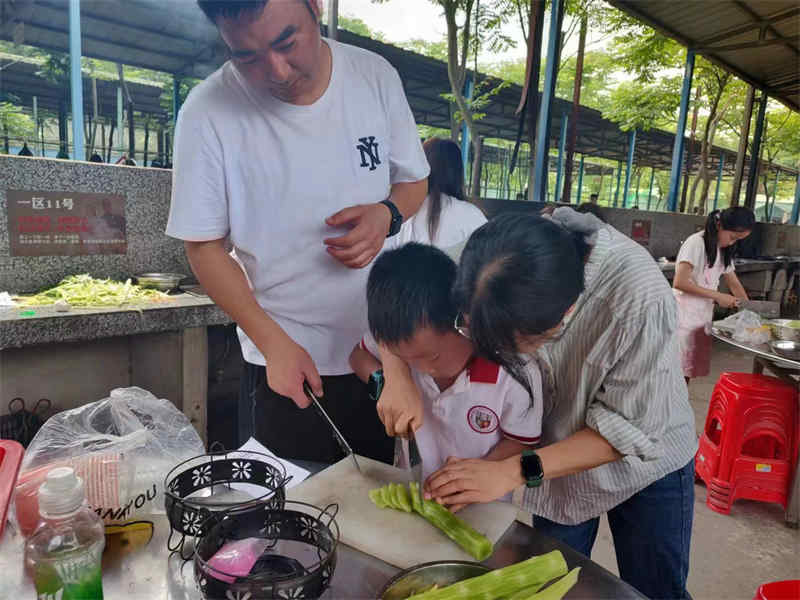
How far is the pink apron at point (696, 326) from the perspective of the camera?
4.14m

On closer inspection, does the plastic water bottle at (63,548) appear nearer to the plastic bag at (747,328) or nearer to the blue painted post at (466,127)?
the plastic bag at (747,328)

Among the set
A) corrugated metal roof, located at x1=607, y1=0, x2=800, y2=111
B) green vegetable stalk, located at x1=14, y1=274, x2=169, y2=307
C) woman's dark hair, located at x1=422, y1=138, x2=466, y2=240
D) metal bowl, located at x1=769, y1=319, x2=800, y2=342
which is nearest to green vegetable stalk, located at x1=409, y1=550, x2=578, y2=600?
woman's dark hair, located at x1=422, y1=138, x2=466, y2=240

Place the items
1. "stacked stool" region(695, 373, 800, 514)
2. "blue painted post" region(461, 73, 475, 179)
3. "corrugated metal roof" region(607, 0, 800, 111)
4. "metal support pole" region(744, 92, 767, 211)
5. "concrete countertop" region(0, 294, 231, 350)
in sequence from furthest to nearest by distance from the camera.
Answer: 1. "metal support pole" region(744, 92, 767, 211)
2. "corrugated metal roof" region(607, 0, 800, 111)
3. "blue painted post" region(461, 73, 475, 179)
4. "stacked stool" region(695, 373, 800, 514)
5. "concrete countertop" region(0, 294, 231, 350)

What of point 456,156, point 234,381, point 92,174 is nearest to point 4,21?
point 92,174

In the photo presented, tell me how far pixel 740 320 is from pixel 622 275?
272cm

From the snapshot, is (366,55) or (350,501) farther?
(366,55)

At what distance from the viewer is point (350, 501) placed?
43.4 inches

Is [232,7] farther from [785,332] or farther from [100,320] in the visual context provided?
[785,332]

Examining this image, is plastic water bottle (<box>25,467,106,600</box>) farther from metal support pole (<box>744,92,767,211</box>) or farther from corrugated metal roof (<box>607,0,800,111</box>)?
metal support pole (<box>744,92,767,211</box>)

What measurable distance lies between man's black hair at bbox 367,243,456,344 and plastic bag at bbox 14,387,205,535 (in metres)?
0.54

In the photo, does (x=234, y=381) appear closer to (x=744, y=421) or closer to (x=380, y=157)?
(x=380, y=157)

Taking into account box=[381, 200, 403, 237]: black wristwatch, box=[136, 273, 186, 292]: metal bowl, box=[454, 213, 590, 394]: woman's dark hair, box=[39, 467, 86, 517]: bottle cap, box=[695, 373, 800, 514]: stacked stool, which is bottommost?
box=[695, 373, 800, 514]: stacked stool

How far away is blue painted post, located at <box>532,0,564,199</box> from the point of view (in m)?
4.75

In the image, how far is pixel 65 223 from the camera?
2.49m
